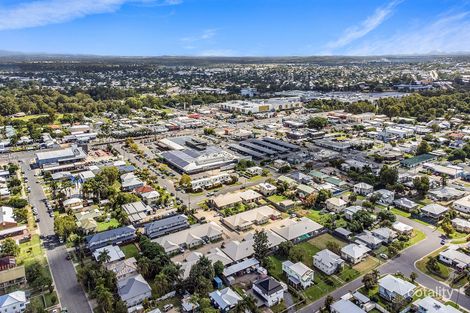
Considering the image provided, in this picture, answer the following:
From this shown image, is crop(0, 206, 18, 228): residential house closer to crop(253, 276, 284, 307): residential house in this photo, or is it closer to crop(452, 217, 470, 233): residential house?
crop(253, 276, 284, 307): residential house

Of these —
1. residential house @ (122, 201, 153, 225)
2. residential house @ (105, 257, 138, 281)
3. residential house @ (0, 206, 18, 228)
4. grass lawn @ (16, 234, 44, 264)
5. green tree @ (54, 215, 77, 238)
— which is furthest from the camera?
residential house @ (122, 201, 153, 225)

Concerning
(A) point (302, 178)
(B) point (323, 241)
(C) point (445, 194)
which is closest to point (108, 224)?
(B) point (323, 241)

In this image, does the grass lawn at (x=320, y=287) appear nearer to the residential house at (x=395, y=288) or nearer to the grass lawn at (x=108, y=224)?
the residential house at (x=395, y=288)

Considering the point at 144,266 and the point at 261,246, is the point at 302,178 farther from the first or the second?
the point at 144,266

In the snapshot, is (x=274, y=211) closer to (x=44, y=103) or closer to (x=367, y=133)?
(x=367, y=133)

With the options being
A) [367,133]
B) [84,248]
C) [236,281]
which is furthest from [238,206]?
[367,133]

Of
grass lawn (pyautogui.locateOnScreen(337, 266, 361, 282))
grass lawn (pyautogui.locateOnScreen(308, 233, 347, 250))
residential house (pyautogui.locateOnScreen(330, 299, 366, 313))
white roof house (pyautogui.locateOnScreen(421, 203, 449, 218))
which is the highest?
white roof house (pyautogui.locateOnScreen(421, 203, 449, 218))

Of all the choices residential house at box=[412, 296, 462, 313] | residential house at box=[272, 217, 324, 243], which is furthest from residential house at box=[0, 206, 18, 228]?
residential house at box=[412, 296, 462, 313]
